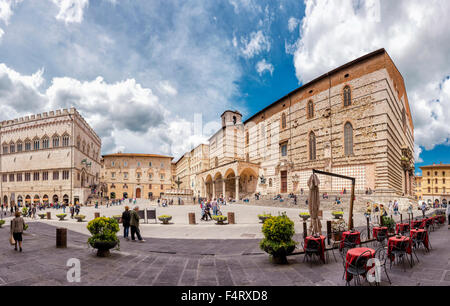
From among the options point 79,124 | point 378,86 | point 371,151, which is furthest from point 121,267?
point 79,124

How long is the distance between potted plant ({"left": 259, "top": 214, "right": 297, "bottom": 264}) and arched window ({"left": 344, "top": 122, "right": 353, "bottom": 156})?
26.1 meters

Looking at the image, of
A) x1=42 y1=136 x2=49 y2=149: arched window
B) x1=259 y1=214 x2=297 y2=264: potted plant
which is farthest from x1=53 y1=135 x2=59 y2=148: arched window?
x1=259 y1=214 x2=297 y2=264: potted plant

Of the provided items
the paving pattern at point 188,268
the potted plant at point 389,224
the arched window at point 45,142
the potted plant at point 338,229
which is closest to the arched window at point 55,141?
the arched window at point 45,142

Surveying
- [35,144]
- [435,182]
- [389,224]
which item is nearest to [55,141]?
[35,144]

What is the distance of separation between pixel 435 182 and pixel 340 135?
6135 centimetres

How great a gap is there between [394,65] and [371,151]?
12953 mm

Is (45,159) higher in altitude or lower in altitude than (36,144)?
lower

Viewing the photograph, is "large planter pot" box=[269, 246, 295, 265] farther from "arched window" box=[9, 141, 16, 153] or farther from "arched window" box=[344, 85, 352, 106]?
"arched window" box=[9, 141, 16, 153]

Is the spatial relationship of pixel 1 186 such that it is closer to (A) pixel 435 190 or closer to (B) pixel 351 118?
(B) pixel 351 118

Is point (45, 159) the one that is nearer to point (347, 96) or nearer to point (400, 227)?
point (347, 96)

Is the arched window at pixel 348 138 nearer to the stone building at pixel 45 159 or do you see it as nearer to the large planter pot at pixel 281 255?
the large planter pot at pixel 281 255

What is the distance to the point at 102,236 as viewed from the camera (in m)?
7.21

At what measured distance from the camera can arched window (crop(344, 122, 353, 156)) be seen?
28.5 metres

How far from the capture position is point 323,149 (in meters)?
31.2
